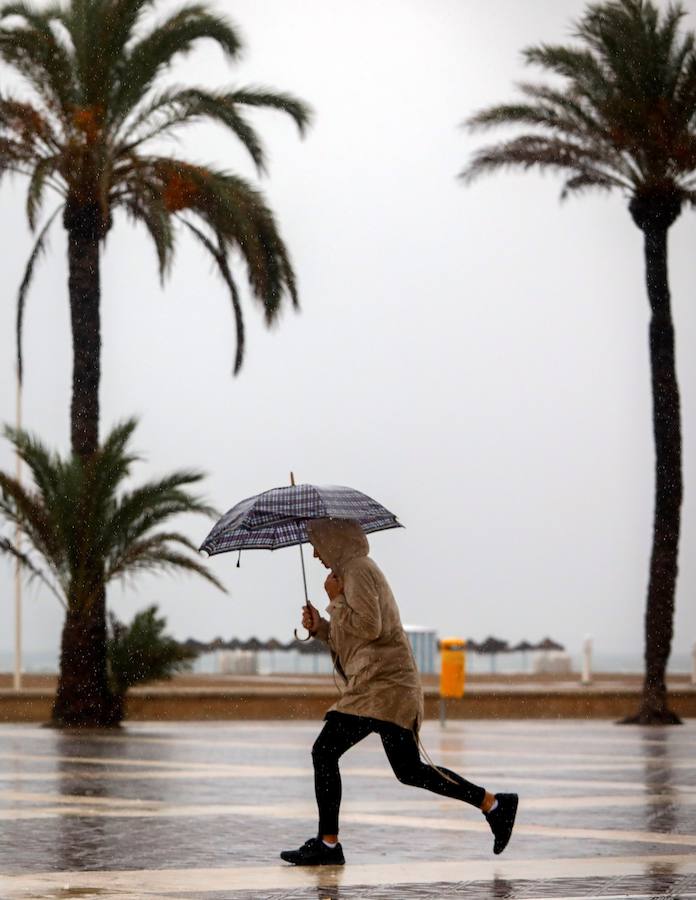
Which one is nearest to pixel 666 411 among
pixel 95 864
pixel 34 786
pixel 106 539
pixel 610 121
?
pixel 610 121

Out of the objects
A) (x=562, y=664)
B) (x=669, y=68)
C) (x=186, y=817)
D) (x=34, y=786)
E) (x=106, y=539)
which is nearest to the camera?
(x=186, y=817)

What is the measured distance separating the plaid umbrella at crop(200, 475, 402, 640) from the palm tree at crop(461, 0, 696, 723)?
18715 millimetres

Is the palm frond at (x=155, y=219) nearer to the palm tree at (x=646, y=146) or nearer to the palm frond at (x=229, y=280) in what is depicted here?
the palm frond at (x=229, y=280)

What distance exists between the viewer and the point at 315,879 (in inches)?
337

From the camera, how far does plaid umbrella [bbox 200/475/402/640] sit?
8906 mm

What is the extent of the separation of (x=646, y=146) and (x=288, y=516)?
19840 millimetres

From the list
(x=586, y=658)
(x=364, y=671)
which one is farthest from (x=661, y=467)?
(x=364, y=671)

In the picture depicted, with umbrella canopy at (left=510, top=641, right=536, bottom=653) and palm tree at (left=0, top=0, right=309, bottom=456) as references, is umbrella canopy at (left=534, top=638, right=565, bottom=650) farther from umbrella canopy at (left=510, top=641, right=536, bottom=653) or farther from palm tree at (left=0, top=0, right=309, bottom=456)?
palm tree at (left=0, top=0, right=309, bottom=456)

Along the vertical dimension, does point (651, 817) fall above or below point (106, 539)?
below

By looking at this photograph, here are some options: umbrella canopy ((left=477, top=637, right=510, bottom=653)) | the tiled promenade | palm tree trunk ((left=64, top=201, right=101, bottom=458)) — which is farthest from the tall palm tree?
umbrella canopy ((left=477, top=637, right=510, bottom=653))

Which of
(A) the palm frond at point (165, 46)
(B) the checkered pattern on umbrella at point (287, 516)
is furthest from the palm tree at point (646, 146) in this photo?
(B) the checkered pattern on umbrella at point (287, 516)

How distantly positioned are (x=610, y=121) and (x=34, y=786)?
16435 millimetres

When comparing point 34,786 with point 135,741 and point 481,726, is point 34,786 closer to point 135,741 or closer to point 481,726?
point 135,741

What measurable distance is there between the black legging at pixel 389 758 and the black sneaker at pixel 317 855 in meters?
0.30
